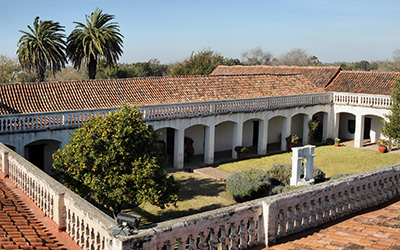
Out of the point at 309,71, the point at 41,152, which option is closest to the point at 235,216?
the point at 41,152

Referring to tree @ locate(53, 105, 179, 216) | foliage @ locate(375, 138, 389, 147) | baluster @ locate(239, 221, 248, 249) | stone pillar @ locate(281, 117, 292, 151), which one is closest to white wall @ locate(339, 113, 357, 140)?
foliage @ locate(375, 138, 389, 147)

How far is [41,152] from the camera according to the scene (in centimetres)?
1944

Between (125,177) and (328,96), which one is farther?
(328,96)

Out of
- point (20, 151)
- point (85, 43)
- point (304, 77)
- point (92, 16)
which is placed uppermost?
point (92, 16)

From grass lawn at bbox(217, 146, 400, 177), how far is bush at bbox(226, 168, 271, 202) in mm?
5236

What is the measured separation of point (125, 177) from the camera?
11.5 meters

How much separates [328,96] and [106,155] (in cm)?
2081

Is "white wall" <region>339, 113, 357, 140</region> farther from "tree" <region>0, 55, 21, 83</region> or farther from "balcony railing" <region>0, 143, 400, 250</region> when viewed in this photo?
"tree" <region>0, 55, 21, 83</region>

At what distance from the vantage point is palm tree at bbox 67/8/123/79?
30828mm

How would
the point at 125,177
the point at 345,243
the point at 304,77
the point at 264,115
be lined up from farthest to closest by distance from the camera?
the point at 304,77 < the point at 264,115 < the point at 125,177 < the point at 345,243

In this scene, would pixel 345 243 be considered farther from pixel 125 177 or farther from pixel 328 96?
pixel 328 96

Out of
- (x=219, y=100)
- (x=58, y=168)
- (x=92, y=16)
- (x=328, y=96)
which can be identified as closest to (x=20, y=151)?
(x=58, y=168)

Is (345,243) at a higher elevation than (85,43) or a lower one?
lower

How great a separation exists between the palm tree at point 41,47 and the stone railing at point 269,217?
1008 inches
